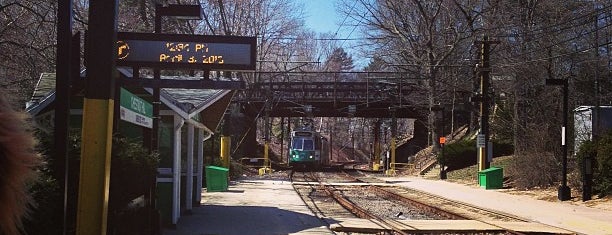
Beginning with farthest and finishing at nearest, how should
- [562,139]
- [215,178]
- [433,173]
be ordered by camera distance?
1. [433,173]
2. [215,178]
3. [562,139]

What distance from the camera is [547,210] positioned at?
755 inches

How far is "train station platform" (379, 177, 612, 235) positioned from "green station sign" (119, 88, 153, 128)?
9245mm

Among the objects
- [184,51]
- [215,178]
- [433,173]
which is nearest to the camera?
[184,51]

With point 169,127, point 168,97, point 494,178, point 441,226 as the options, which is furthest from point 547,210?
point 168,97

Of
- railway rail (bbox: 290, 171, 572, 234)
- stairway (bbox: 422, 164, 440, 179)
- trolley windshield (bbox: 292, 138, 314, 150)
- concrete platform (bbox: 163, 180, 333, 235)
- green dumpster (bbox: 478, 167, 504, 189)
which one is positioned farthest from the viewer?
trolley windshield (bbox: 292, 138, 314, 150)

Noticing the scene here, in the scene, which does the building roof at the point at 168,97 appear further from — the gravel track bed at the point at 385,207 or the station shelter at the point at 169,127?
the gravel track bed at the point at 385,207

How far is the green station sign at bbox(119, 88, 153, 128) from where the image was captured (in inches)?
321

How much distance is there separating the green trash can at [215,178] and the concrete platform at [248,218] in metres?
1.82

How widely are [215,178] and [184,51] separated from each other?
1595 centimetres

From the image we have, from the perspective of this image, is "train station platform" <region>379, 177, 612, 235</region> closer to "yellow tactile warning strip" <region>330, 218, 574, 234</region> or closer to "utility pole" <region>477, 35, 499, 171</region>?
"yellow tactile warning strip" <region>330, 218, 574, 234</region>

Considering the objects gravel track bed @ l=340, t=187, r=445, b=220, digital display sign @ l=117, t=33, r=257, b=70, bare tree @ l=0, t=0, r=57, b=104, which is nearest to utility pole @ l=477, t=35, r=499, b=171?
gravel track bed @ l=340, t=187, r=445, b=220

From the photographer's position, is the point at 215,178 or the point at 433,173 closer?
the point at 215,178

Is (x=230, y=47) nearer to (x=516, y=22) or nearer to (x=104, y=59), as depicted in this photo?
(x=104, y=59)

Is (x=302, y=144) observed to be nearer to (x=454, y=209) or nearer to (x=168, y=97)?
(x=454, y=209)
